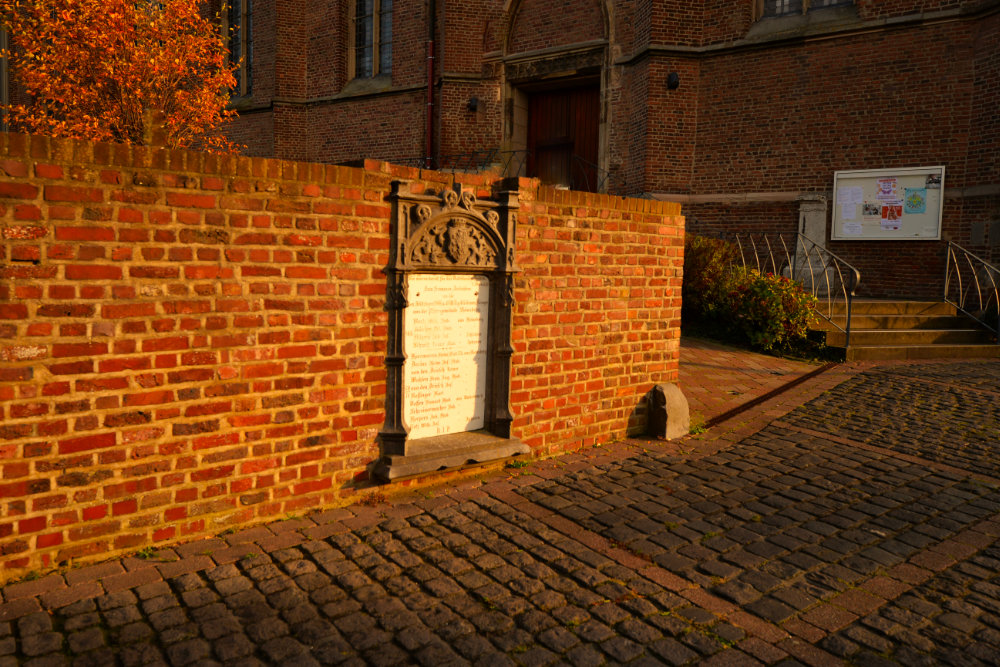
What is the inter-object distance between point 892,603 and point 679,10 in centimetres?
1419

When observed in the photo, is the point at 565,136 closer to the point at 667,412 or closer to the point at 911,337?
the point at 911,337

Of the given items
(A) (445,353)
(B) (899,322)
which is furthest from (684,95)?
(A) (445,353)

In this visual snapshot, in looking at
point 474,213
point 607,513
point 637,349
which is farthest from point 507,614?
point 637,349

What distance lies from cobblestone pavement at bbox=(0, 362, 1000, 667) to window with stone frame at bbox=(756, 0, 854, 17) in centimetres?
1199

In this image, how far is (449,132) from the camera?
17.7 m

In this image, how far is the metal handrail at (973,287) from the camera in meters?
11.2

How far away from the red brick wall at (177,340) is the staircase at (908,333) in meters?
7.49

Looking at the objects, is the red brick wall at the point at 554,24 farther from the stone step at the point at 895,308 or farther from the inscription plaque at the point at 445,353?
the inscription plaque at the point at 445,353

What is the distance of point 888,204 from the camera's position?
13.3m

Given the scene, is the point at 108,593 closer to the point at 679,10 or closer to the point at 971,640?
the point at 971,640

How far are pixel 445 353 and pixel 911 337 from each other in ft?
28.4

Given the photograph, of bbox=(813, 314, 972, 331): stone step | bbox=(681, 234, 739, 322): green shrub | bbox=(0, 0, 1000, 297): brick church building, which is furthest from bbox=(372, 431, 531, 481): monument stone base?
bbox=(0, 0, 1000, 297): brick church building

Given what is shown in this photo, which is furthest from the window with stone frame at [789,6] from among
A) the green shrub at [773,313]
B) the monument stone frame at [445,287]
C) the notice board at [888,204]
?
the monument stone frame at [445,287]

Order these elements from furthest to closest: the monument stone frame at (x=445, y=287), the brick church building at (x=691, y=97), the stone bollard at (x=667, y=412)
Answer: the brick church building at (x=691, y=97), the stone bollard at (x=667, y=412), the monument stone frame at (x=445, y=287)
